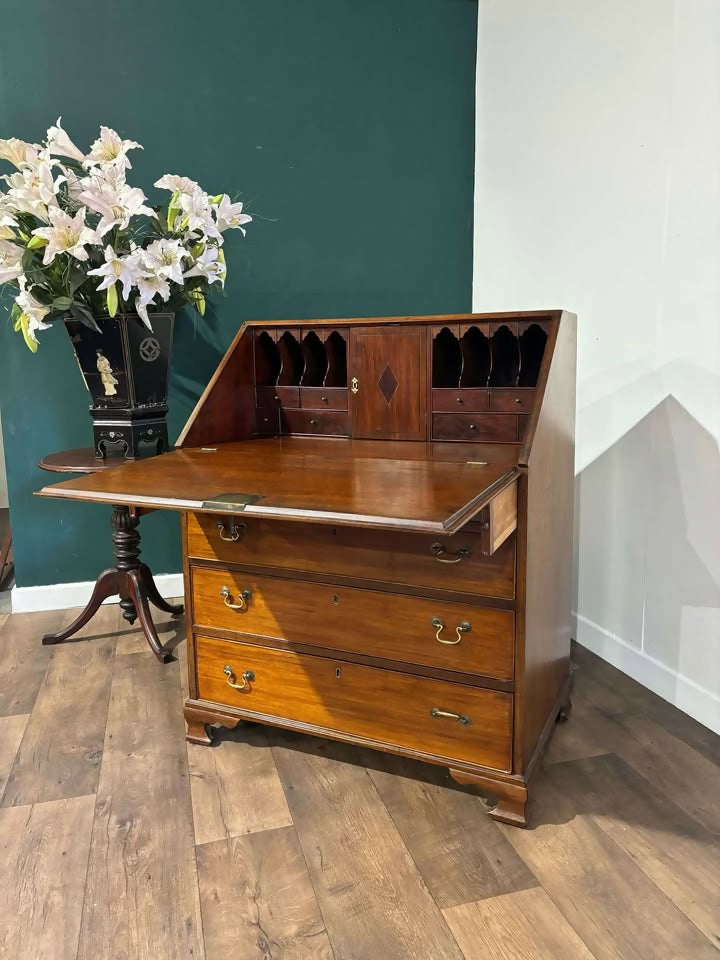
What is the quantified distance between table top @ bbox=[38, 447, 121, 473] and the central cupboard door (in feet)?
2.42

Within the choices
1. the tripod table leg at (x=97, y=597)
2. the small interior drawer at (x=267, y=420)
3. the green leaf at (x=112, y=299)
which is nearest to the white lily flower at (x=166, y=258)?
the green leaf at (x=112, y=299)

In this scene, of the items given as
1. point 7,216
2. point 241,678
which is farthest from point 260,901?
point 7,216

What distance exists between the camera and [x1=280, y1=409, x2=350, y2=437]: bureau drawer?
2.19 meters

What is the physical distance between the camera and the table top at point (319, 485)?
1276mm

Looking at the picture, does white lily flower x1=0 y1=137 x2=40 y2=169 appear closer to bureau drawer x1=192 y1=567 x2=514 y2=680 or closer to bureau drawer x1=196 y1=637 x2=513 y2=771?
bureau drawer x1=192 y1=567 x2=514 y2=680

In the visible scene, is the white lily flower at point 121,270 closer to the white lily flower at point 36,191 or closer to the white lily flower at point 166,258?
the white lily flower at point 166,258

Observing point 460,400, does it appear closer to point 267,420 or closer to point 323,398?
point 323,398

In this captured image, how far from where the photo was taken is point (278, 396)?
2275 millimetres

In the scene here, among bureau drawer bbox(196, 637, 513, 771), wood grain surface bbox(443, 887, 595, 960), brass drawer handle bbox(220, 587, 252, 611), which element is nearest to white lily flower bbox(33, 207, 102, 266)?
brass drawer handle bbox(220, 587, 252, 611)

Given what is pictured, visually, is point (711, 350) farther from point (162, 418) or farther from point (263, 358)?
point (162, 418)

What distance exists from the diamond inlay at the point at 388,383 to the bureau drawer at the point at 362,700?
0.76 metres

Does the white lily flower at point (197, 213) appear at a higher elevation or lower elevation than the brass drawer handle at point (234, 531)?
higher

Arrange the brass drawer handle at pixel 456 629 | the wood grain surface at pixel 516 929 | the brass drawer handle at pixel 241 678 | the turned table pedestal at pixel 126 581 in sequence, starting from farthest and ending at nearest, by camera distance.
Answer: the turned table pedestal at pixel 126 581 → the brass drawer handle at pixel 241 678 → the brass drawer handle at pixel 456 629 → the wood grain surface at pixel 516 929

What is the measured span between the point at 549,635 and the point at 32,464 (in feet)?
6.56
